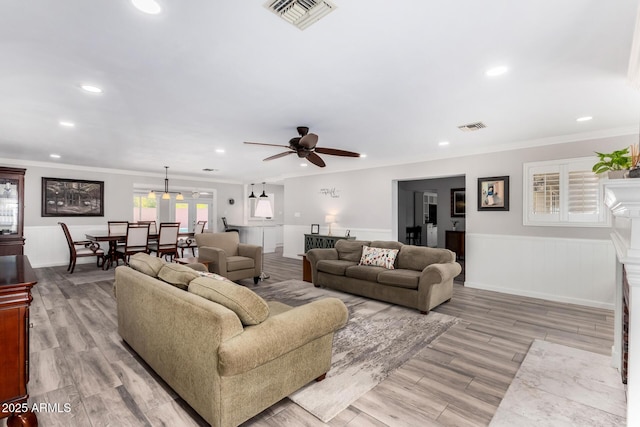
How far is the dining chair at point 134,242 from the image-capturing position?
258 inches

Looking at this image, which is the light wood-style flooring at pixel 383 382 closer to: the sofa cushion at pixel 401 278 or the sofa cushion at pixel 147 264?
the sofa cushion at pixel 401 278

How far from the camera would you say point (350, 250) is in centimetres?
532

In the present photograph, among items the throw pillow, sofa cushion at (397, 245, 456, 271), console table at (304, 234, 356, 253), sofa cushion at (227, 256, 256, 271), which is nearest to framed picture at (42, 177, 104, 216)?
sofa cushion at (227, 256, 256, 271)

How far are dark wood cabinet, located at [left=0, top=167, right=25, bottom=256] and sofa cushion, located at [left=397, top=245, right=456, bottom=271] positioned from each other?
20.6 feet

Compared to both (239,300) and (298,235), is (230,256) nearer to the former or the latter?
(298,235)

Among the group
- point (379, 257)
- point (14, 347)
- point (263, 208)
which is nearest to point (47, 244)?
point (263, 208)

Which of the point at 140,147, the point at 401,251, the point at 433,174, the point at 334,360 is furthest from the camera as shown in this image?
the point at 433,174

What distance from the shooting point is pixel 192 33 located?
1.98 m

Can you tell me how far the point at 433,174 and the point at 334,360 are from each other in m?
4.33

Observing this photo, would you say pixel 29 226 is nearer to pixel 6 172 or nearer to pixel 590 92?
pixel 6 172

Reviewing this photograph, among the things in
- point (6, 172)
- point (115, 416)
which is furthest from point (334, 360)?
point (6, 172)

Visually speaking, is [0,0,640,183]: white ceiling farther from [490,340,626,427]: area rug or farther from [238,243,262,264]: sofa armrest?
[490,340,626,427]: area rug

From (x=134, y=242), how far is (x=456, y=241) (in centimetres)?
782

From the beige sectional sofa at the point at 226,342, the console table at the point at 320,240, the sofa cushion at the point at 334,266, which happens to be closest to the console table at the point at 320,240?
the console table at the point at 320,240
